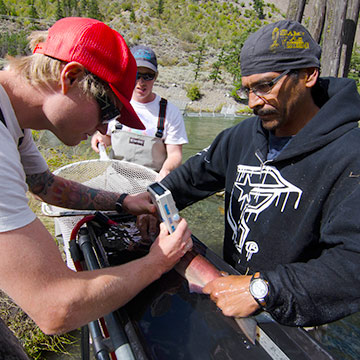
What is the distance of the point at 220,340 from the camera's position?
3.50 ft

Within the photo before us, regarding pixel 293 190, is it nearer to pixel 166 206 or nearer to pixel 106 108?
pixel 166 206

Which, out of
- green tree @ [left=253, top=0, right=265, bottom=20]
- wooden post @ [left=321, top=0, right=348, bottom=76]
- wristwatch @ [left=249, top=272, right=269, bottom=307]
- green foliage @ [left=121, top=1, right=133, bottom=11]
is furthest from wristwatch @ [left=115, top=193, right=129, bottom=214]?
green tree @ [left=253, top=0, right=265, bottom=20]

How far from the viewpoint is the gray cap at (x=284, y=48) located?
1516 mm

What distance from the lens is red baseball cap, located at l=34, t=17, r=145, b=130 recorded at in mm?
1201

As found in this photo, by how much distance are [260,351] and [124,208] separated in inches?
55.6

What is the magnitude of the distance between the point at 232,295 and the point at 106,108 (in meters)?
1.09

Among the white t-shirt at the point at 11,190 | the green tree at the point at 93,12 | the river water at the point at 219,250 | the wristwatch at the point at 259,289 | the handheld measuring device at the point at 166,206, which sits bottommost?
the river water at the point at 219,250

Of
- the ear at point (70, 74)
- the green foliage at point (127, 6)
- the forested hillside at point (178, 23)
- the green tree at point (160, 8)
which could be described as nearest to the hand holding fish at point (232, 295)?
the ear at point (70, 74)

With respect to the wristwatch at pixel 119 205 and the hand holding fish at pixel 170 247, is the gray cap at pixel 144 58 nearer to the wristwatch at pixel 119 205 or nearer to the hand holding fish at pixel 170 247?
the wristwatch at pixel 119 205

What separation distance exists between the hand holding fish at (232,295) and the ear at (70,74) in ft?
3.78

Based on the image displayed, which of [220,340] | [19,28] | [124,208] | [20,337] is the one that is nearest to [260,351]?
[220,340]

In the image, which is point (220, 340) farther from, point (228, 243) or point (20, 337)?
point (20, 337)

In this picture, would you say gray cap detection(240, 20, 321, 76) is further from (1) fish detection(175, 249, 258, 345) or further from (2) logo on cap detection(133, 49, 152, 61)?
(2) logo on cap detection(133, 49, 152, 61)

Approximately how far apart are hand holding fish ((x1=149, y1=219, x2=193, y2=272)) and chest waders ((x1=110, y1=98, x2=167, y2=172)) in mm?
2017
